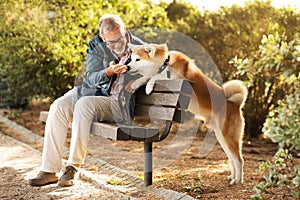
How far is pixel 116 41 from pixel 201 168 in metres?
1.46

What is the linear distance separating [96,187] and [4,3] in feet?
13.4

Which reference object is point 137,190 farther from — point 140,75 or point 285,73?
point 285,73

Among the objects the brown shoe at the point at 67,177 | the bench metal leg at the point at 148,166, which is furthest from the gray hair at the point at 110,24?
the brown shoe at the point at 67,177

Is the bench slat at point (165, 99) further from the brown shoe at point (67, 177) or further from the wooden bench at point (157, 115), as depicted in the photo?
the brown shoe at point (67, 177)

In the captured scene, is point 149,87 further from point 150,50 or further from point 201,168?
point 201,168

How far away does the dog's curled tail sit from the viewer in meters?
4.17

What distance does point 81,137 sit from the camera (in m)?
3.92

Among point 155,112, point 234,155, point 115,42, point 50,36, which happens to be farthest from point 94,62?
point 50,36

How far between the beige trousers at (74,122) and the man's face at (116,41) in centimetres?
46

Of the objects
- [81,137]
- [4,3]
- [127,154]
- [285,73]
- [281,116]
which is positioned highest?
[4,3]

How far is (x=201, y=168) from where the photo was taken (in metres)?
4.84

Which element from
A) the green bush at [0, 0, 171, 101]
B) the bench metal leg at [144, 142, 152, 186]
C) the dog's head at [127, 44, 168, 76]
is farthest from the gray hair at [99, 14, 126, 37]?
the green bush at [0, 0, 171, 101]

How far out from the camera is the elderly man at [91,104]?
3.95 m

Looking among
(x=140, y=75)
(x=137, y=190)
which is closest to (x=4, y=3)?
(x=140, y=75)
